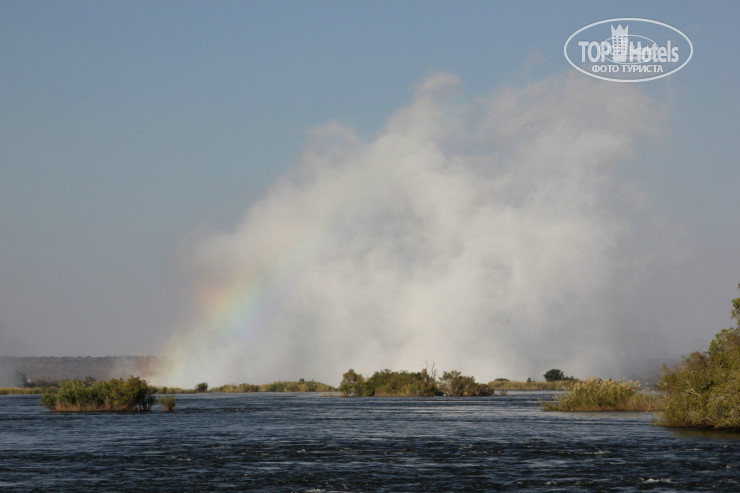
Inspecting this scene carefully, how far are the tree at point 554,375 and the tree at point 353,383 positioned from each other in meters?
58.8

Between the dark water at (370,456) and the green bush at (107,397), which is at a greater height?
the green bush at (107,397)

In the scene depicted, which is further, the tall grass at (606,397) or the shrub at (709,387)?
the tall grass at (606,397)

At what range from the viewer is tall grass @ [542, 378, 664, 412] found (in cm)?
7069

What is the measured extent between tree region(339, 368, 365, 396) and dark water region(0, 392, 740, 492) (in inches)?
2915

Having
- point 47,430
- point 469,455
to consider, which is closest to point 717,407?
point 469,455

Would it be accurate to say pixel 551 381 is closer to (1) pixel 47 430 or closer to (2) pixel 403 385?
(2) pixel 403 385

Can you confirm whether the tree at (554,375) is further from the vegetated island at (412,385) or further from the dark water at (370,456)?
the dark water at (370,456)

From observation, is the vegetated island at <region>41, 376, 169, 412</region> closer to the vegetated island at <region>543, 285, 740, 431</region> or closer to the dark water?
the dark water

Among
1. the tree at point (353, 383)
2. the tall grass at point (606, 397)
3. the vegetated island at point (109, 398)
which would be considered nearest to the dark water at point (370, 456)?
the tall grass at point (606, 397)

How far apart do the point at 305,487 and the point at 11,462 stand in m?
15.7

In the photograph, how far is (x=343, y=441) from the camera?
152 ft

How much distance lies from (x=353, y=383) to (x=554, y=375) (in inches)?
2488

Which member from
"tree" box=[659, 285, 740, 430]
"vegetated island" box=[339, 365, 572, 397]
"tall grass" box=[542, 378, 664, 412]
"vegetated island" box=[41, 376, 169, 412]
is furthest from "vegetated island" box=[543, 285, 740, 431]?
"vegetated island" box=[339, 365, 572, 397]

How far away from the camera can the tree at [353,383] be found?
447 ft
